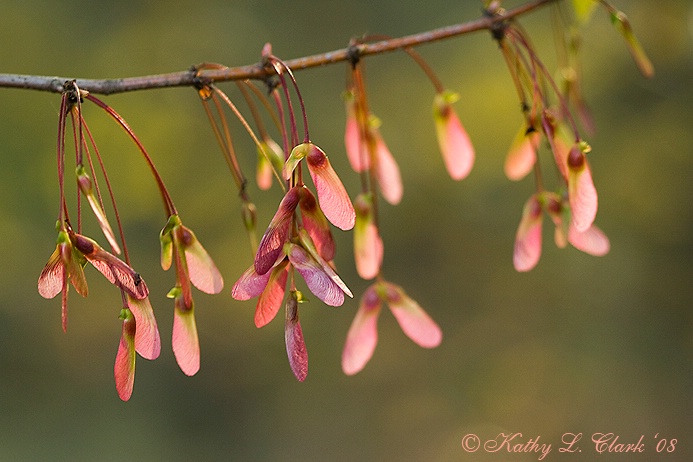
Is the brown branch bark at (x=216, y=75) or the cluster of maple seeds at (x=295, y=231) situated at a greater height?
the brown branch bark at (x=216, y=75)

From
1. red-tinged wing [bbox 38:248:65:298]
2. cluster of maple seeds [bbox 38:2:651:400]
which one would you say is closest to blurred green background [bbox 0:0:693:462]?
cluster of maple seeds [bbox 38:2:651:400]

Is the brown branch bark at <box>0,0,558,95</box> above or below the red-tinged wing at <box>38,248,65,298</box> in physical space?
above

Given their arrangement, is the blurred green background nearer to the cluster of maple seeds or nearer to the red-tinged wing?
the cluster of maple seeds

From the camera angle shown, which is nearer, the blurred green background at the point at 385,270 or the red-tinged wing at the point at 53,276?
the red-tinged wing at the point at 53,276

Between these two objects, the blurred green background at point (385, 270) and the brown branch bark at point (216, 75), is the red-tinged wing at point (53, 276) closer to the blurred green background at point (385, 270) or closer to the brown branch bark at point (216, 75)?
the brown branch bark at point (216, 75)

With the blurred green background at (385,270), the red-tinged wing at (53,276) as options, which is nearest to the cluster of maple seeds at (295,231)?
the red-tinged wing at (53,276)

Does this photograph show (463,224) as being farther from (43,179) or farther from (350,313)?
(43,179)

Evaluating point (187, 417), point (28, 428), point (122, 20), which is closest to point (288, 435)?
point (187, 417)
